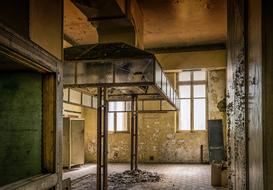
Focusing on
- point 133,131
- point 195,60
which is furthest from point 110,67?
point 195,60

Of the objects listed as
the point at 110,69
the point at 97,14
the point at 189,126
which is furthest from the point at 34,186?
the point at 189,126

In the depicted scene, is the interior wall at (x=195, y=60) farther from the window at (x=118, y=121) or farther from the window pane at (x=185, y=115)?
the window at (x=118, y=121)

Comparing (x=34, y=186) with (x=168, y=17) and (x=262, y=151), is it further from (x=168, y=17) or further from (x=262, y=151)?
(x=168, y=17)

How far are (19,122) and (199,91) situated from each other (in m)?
9.35

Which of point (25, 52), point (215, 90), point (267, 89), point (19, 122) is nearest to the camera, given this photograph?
point (267, 89)

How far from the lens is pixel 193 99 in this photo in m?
11.4

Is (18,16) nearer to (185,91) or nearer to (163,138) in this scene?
(185,91)

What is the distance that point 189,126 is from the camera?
11500 millimetres

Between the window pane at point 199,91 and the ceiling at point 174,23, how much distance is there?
3003 mm

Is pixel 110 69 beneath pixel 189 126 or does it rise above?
above

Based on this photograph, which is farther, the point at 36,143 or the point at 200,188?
the point at 200,188

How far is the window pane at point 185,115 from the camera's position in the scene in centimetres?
1148

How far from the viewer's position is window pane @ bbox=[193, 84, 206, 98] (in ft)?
37.3

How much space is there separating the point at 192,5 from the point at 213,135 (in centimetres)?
555
